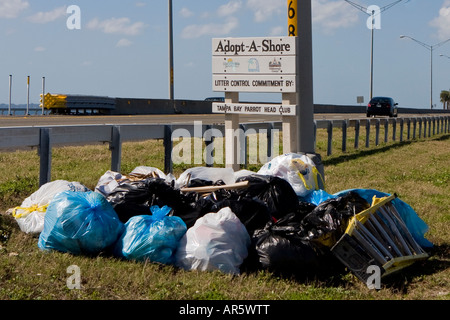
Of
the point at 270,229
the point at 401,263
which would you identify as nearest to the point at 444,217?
the point at 401,263

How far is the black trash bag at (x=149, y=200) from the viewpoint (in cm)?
677

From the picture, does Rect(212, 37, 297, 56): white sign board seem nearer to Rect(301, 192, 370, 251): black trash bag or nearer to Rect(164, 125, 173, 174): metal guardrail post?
Rect(164, 125, 173, 174): metal guardrail post

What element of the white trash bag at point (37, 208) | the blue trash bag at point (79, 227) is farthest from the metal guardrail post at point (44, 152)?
the blue trash bag at point (79, 227)

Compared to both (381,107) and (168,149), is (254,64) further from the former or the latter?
(381,107)

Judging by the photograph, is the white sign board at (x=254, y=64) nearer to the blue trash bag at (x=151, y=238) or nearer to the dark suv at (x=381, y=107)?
the blue trash bag at (x=151, y=238)

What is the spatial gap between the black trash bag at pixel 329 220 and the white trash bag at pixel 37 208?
2563 millimetres

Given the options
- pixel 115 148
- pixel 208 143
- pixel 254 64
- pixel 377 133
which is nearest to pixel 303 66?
pixel 254 64

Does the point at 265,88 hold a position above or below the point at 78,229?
above

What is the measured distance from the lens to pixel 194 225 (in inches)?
253

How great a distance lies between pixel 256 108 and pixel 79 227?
493 centimetres

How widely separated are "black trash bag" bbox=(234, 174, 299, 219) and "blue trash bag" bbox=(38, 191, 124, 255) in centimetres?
151
